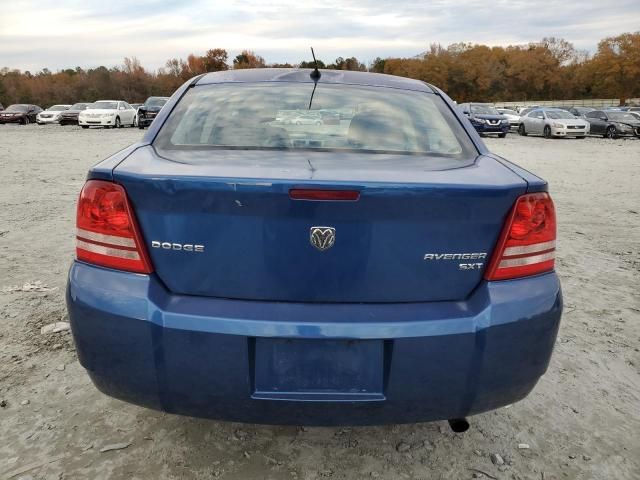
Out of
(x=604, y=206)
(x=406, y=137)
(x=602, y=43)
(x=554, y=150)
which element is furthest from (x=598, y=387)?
(x=602, y=43)

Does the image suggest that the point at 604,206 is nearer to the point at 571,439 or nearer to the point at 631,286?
the point at 631,286

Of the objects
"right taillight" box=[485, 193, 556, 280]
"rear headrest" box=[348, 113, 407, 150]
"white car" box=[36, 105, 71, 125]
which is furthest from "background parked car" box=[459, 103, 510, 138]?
"white car" box=[36, 105, 71, 125]

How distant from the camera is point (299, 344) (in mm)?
1777

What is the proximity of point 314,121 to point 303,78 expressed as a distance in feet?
1.50

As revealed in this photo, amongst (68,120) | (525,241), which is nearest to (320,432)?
(525,241)

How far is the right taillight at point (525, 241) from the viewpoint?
1898 millimetres

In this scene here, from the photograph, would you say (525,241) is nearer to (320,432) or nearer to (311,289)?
(311,289)

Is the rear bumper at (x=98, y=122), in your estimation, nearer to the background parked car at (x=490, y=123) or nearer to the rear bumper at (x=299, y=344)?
the background parked car at (x=490, y=123)

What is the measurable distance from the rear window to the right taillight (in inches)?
18.0

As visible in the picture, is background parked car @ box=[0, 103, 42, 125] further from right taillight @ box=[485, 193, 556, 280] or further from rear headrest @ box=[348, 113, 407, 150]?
right taillight @ box=[485, 193, 556, 280]

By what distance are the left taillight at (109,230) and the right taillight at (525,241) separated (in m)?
1.21

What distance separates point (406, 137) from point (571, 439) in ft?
5.13

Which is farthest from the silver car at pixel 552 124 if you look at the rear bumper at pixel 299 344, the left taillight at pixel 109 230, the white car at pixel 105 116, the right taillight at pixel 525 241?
the left taillight at pixel 109 230

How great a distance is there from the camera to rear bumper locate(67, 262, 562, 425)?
1.79 meters
